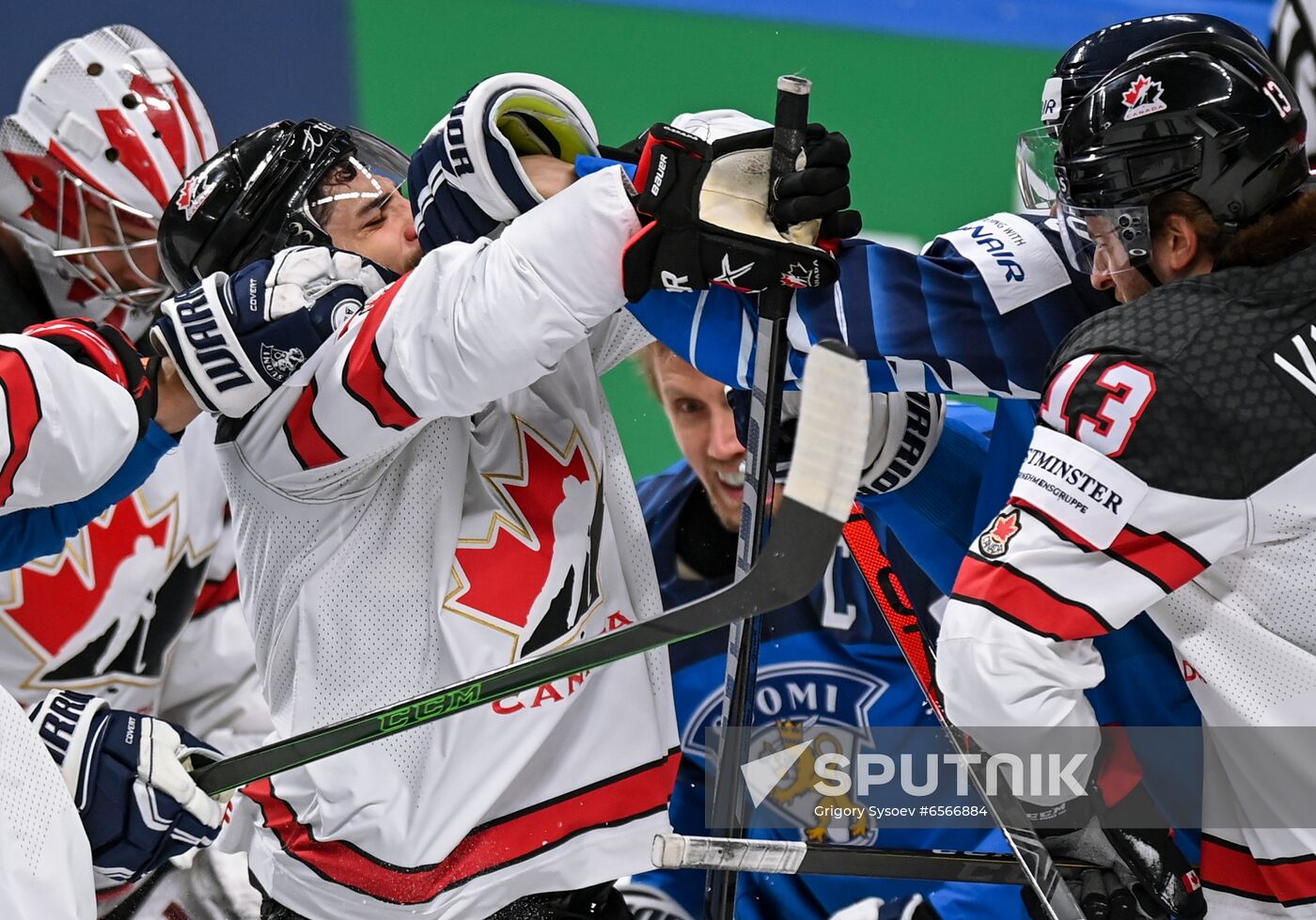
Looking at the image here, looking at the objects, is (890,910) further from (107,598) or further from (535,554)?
(107,598)

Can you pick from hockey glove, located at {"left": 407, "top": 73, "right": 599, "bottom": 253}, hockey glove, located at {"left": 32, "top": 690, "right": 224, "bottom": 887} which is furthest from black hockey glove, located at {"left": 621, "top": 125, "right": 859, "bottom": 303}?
hockey glove, located at {"left": 32, "top": 690, "right": 224, "bottom": 887}

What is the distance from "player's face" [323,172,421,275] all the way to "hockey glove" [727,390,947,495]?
0.49m

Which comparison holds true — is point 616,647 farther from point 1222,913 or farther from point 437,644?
point 1222,913

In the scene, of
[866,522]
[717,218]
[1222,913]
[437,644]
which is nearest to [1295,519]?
[1222,913]

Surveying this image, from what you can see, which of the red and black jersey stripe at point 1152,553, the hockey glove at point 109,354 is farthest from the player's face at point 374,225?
the red and black jersey stripe at point 1152,553

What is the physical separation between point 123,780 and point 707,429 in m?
1.14

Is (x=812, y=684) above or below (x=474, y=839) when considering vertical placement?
below

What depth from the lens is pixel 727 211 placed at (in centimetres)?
168

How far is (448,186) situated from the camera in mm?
1921

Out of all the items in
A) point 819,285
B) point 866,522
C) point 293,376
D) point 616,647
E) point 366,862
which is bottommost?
point 366,862

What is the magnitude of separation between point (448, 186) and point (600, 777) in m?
0.75

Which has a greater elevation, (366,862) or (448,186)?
(448,186)

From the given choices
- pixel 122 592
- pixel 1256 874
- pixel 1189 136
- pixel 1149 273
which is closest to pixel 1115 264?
pixel 1149 273

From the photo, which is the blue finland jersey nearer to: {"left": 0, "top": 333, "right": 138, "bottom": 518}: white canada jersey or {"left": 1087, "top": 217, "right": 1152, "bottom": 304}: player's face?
{"left": 1087, "top": 217, "right": 1152, "bottom": 304}: player's face
